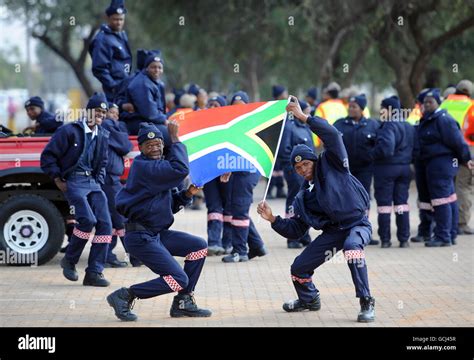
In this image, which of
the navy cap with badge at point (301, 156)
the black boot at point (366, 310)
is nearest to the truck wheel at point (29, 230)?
the navy cap with badge at point (301, 156)

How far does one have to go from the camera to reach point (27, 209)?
1349cm

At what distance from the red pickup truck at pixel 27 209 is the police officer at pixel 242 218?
6.71 feet

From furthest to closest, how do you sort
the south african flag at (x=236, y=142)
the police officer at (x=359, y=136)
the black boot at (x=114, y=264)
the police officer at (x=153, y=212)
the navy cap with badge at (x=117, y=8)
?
the police officer at (x=359, y=136)
the navy cap with badge at (x=117, y=8)
the black boot at (x=114, y=264)
the south african flag at (x=236, y=142)
the police officer at (x=153, y=212)

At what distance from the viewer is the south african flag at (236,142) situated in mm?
11562

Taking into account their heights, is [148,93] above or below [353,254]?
above

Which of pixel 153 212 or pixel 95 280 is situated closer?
pixel 153 212

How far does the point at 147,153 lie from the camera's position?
9.87m

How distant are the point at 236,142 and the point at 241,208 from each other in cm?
236

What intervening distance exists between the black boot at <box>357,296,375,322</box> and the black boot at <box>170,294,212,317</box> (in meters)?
1.41

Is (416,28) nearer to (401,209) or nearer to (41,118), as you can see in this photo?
(401,209)

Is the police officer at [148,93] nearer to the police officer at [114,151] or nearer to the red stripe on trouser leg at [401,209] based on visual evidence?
the police officer at [114,151]

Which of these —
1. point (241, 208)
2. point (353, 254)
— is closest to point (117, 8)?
point (241, 208)

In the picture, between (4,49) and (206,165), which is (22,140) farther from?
(4,49)
